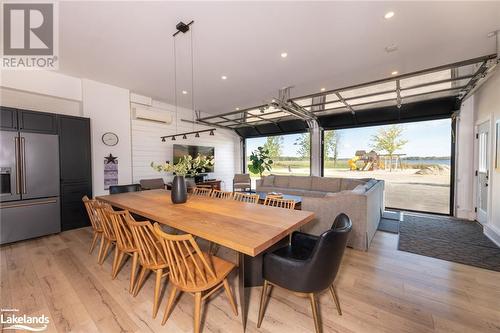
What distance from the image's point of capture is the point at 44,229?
11.2 feet

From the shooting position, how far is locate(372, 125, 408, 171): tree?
215 inches

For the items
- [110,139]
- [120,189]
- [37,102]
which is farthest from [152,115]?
[120,189]

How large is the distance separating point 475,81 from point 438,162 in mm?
2315

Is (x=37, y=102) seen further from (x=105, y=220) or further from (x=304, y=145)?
(x=304, y=145)

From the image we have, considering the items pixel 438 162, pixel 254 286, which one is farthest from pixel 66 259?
pixel 438 162

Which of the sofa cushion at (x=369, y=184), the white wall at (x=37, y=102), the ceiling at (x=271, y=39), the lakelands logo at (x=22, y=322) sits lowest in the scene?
the lakelands logo at (x=22, y=322)

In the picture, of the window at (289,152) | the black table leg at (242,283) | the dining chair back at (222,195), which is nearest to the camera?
the black table leg at (242,283)

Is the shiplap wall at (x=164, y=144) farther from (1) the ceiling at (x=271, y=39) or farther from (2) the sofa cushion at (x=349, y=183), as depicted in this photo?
(2) the sofa cushion at (x=349, y=183)

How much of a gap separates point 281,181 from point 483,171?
445 cm

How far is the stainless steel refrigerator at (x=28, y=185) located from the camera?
3047 mm

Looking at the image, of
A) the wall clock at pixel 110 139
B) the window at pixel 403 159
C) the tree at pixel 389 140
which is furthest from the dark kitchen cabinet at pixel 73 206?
the tree at pixel 389 140

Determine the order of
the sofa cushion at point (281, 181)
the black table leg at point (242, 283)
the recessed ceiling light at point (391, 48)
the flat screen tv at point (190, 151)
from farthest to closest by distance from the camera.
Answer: the sofa cushion at point (281, 181)
the flat screen tv at point (190, 151)
the recessed ceiling light at point (391, 48)
the black table leg at point (242, 283)

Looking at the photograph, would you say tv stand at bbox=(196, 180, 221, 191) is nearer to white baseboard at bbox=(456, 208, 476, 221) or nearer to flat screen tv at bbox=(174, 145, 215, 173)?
flat screen tv at bbox=(174, 145, 215, 173)

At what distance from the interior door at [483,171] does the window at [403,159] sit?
0.79 metres
